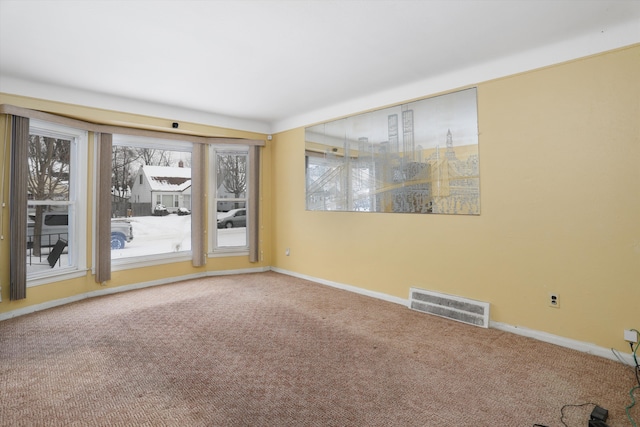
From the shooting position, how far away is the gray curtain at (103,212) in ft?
14.1

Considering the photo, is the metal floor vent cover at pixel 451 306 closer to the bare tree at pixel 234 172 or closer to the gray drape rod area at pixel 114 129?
the bare tree at pixel 234 172

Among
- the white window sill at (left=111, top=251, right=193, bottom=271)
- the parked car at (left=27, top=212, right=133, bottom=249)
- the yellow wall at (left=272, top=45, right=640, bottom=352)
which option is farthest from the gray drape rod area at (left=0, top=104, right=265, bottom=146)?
the yellow wall at (left=272, top=45, right=640, bottom=352)

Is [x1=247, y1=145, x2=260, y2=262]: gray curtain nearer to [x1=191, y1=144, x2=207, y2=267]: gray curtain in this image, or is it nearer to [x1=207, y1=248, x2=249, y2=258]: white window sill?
[x1=207, y1=248, x2=249, y2=258]: white window sill

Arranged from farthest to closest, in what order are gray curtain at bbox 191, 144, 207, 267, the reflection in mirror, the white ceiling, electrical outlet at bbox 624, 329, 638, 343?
1. gray curtain at bbox 191, 144, 207, 267
2. the reflection in mirror
3. electrical outlet at bbox 624, 329, 638, 343
4. the white ceiling

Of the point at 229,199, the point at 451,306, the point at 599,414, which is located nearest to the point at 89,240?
the point at 229,199

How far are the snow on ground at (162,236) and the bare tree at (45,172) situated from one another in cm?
93

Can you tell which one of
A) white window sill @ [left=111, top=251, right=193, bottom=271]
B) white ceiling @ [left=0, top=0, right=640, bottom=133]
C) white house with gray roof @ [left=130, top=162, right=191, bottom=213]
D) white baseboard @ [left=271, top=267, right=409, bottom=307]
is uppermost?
white ceiling @ [left=0, top=0, right=640, bottom=133]

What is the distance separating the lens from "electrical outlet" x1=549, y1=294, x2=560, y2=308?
2876 mm

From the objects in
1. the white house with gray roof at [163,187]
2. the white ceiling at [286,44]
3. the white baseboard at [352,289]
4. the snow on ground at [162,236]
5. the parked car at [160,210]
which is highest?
the white ceiling at [286,44]

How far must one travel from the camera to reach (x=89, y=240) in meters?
4.28

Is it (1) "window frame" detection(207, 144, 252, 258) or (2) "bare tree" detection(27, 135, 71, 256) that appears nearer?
(2) "bare tree" detection(27, 135, 71, 256)

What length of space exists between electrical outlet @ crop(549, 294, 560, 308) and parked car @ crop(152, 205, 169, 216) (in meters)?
5.15

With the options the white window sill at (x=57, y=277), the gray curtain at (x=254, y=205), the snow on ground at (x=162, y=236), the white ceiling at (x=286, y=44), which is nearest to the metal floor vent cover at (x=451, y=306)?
the white ceiling at (x=286, y=44)

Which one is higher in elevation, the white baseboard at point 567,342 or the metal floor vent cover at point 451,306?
the metal floor vent cover at point 451,306
